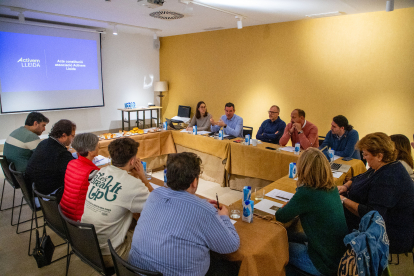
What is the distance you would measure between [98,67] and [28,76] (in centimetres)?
160

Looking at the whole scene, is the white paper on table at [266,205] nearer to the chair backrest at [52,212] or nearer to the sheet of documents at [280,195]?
the sheet of documents at [280,195]

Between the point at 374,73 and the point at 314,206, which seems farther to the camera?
the point at 374,73

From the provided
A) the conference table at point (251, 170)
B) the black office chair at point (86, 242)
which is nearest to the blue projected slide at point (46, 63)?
the conference table at point (251, 170)

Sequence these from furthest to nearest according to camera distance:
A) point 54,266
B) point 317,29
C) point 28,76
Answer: point 28,76, point 317,29, point 54,266

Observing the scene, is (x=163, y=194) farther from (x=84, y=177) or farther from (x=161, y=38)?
(x=161, y=38)

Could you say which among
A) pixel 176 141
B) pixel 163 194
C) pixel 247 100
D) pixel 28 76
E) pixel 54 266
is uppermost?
pixel 28 76

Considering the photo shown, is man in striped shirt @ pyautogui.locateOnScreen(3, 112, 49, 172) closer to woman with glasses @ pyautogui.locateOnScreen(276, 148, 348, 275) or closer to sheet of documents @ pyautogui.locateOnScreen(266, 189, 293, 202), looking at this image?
sheet of documents @ pyautogui.locateOnScreen(266, 189, 293, 202)

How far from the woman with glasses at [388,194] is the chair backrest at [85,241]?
167 cm

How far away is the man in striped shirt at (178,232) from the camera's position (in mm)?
1251

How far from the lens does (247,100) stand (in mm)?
6293

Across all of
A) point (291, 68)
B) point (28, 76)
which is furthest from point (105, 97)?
point (291, 68)

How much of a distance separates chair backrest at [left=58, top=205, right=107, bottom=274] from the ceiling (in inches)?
138

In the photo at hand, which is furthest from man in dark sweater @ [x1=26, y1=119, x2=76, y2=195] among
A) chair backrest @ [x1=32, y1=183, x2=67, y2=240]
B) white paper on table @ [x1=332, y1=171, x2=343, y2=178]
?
white paper on table @ [x1=332, y1=171, x2=343, y2=178]

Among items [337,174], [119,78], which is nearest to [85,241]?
[337,174]
